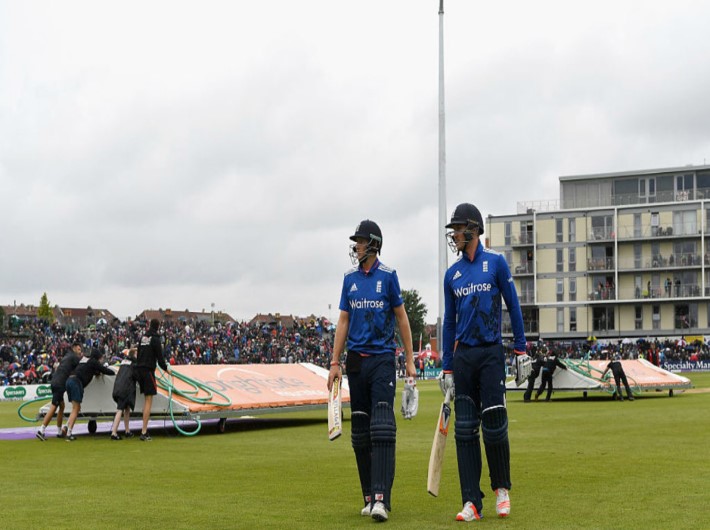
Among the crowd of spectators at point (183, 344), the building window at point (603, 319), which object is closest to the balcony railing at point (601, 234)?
the building window at point (603, 319)

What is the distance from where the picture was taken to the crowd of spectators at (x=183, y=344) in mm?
52750

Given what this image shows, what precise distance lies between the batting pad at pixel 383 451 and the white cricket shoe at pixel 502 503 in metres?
0.91

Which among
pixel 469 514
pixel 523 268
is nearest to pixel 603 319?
pixel 523 268

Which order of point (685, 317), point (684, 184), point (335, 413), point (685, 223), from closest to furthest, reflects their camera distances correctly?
point (335, 413)
point (685, 223)
point (685, 317)
point (684, 184)

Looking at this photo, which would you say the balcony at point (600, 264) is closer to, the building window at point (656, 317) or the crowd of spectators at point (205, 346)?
the building window at point (656, 317)

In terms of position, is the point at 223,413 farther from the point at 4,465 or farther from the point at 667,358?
the point at 667,358

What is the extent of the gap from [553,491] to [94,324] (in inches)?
2409

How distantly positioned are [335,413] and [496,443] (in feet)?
5.13

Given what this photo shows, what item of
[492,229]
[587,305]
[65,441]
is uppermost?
[492,229]

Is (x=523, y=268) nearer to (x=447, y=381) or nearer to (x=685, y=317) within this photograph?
(x=685, y=317)

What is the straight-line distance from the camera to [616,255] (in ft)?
303

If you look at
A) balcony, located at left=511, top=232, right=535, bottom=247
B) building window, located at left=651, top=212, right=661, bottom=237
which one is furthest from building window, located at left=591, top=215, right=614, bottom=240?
balcony, located at left=511, top=232, right=535, bottom=247

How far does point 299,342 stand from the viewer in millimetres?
72438

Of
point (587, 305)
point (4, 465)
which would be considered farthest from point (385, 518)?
point (587, 305)
